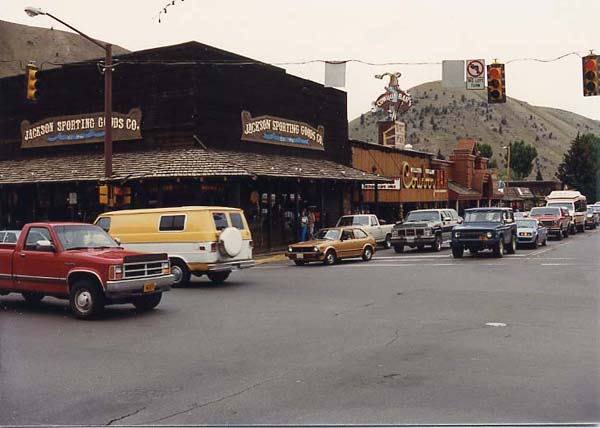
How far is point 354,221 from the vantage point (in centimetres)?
3164

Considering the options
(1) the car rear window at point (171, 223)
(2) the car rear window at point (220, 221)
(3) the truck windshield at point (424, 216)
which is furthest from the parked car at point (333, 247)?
(1) the car rear window at point (171, 223)

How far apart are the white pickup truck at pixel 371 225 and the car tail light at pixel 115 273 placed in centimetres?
1996

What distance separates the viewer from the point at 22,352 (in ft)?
30.1

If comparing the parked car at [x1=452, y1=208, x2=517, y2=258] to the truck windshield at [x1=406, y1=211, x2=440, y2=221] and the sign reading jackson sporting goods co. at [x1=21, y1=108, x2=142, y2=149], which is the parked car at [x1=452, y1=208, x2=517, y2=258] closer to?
the truck windshield at [x1=406, y1=211, x2=440, y2=221]

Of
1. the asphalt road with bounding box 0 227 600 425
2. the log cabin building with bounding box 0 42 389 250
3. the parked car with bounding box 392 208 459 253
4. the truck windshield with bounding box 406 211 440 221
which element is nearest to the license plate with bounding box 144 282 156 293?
the asphalt road with bounding box 0 227 600 425

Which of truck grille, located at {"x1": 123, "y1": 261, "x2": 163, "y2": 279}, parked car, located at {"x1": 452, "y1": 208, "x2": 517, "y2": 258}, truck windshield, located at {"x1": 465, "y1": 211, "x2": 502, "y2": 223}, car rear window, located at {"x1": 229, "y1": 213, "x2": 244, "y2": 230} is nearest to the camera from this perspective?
truck grille, located at {"x1": 123, "y1": 261, "x2": 163, "y2": 279}

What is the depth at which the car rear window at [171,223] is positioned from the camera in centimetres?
1741

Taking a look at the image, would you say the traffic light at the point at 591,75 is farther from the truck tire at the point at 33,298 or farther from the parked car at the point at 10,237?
the parked car at the point at 10,237

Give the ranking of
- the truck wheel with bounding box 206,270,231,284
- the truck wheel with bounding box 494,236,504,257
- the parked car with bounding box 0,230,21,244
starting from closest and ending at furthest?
1. the truck wheel with bounding box 206,270,231,284
2. the parked car with bounding box 0,230,21,244
3. the truck wheel with bounding box 494,236,504,257

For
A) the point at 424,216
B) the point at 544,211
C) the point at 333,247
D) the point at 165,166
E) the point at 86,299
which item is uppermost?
the point at 165,166

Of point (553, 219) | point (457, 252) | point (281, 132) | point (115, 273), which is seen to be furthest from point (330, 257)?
point (553, 219)

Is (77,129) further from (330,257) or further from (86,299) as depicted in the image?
(86,299)

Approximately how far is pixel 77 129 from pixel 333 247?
15632 millimetres

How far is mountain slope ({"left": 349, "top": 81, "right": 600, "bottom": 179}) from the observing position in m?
120
